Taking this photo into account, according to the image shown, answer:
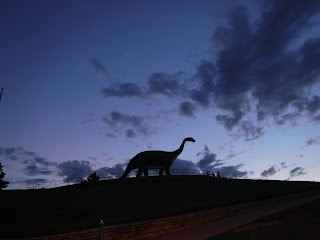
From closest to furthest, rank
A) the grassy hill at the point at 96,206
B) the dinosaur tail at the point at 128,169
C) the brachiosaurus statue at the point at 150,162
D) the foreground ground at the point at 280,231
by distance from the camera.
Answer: the foreground ground at the point at 280,231 → the grassy hill at the point at 96,206 → the brachiosaurus statue at the point at 150,162 → the dinosaur tail at the point at 128,169

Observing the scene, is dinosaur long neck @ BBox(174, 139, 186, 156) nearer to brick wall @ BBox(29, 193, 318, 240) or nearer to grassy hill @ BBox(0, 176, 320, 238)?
grassy hill @ BBox(0, 176, 320, 238)

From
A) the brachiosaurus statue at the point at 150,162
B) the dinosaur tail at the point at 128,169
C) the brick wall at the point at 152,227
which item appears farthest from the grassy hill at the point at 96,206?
the dinosaur tail at the point at 128,169

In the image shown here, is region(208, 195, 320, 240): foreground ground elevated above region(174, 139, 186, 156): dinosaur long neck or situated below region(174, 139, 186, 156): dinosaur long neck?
below

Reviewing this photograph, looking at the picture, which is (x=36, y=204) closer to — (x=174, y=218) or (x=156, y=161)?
(x=174, y=218)

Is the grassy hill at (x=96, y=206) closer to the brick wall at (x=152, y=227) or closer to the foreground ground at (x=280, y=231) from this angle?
the brick wall at (x=152, y=227)

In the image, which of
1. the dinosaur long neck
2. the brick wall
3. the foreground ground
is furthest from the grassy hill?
the dinosaur long neck

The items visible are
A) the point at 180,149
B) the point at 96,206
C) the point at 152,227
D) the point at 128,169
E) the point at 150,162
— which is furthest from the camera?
the point at 180,149

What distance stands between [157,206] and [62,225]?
628 centimetres

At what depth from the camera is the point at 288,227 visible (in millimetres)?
12352

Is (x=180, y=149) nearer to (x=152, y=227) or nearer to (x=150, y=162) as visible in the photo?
(x=150, y=162)

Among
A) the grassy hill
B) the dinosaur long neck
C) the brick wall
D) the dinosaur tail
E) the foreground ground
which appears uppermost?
the dinosaur long neck

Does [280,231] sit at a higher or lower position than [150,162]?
lower

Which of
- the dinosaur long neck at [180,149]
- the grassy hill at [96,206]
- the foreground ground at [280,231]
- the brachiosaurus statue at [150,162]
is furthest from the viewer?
the dinosaur long neck at [180,149]

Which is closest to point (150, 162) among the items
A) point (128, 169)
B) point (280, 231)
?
point (128, 169)
